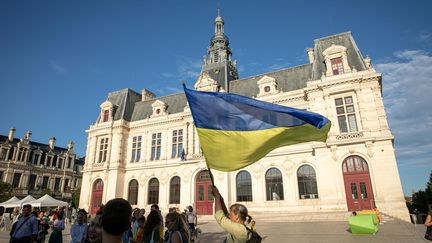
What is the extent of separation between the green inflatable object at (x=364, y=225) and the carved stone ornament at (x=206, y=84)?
66.2 ft

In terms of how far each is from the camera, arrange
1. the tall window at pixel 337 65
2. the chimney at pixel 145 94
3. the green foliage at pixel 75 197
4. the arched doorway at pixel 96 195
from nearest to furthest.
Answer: the tall window at pixel 337 65 < the arched doorway at pixel 96 195 < the chimney at pixel 145 94 < the green foliage at pixel 75 197

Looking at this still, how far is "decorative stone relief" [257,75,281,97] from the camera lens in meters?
28.2

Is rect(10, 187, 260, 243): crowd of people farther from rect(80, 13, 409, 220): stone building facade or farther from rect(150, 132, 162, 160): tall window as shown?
rect(150, 132, 162, 160): tall window

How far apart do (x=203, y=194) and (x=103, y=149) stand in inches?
590

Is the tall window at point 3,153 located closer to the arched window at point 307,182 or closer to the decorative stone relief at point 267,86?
the decorative stone relief at point 267,86

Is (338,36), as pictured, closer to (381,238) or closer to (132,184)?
(381,238)

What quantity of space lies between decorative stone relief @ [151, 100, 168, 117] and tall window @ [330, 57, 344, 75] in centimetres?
1966

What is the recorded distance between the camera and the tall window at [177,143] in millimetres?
31197

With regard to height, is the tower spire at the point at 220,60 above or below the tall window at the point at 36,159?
above

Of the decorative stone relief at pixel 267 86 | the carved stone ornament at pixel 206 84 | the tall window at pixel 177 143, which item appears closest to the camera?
the decorative stone relief at pixel 267 86

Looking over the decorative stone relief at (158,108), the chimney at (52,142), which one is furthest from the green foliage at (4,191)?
the decorative stone relief at (158,108)

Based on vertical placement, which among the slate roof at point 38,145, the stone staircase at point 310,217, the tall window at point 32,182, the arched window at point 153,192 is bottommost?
the stone staircase at point 310,217

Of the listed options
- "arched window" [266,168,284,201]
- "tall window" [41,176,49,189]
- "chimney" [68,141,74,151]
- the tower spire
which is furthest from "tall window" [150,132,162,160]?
"chimney" [68,141,74,151]

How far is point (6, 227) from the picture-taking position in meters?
19.9
